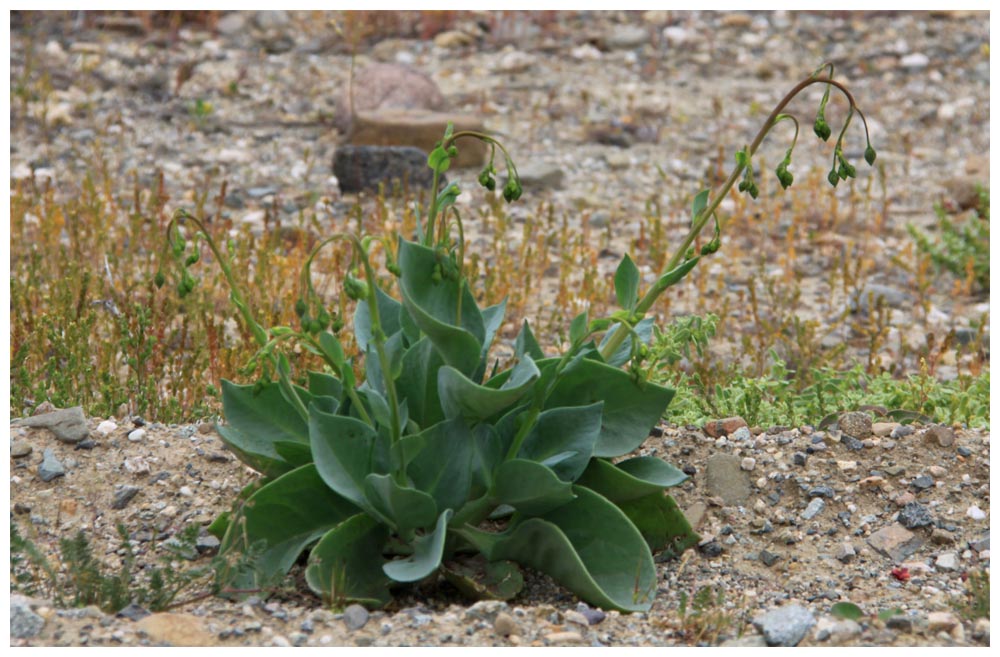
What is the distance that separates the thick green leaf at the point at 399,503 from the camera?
290 centimetres

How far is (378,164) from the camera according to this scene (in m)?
7.43

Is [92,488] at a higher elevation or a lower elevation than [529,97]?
lower

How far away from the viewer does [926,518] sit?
11.5ft

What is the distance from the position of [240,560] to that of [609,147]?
243 inches

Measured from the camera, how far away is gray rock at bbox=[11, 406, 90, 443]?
12.4 ft

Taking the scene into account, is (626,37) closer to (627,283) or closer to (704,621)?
(627,283)

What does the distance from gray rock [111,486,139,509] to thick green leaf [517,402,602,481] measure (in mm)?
1237

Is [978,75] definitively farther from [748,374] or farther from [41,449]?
[41,449]

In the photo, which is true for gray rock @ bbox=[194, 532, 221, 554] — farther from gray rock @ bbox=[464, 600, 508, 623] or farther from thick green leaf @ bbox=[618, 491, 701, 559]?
thick green leaf @ bbox=[618, 491, 701, 559]

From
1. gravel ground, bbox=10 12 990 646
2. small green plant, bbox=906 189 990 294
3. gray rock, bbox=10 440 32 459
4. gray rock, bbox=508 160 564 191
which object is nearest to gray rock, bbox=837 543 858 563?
gravel ground, bbox=10 12 990 646

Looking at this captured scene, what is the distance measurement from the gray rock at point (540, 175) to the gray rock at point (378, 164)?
0.73 m

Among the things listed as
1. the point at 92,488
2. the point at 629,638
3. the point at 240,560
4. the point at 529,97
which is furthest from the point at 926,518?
the point at 529,97

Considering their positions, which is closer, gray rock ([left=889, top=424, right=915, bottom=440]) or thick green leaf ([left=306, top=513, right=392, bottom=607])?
thick green leaf ([left=306, top=513, right=392, bottom=607])

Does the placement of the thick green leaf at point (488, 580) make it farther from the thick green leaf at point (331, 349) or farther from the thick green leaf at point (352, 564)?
the thick green leaf at point (331, 349)
